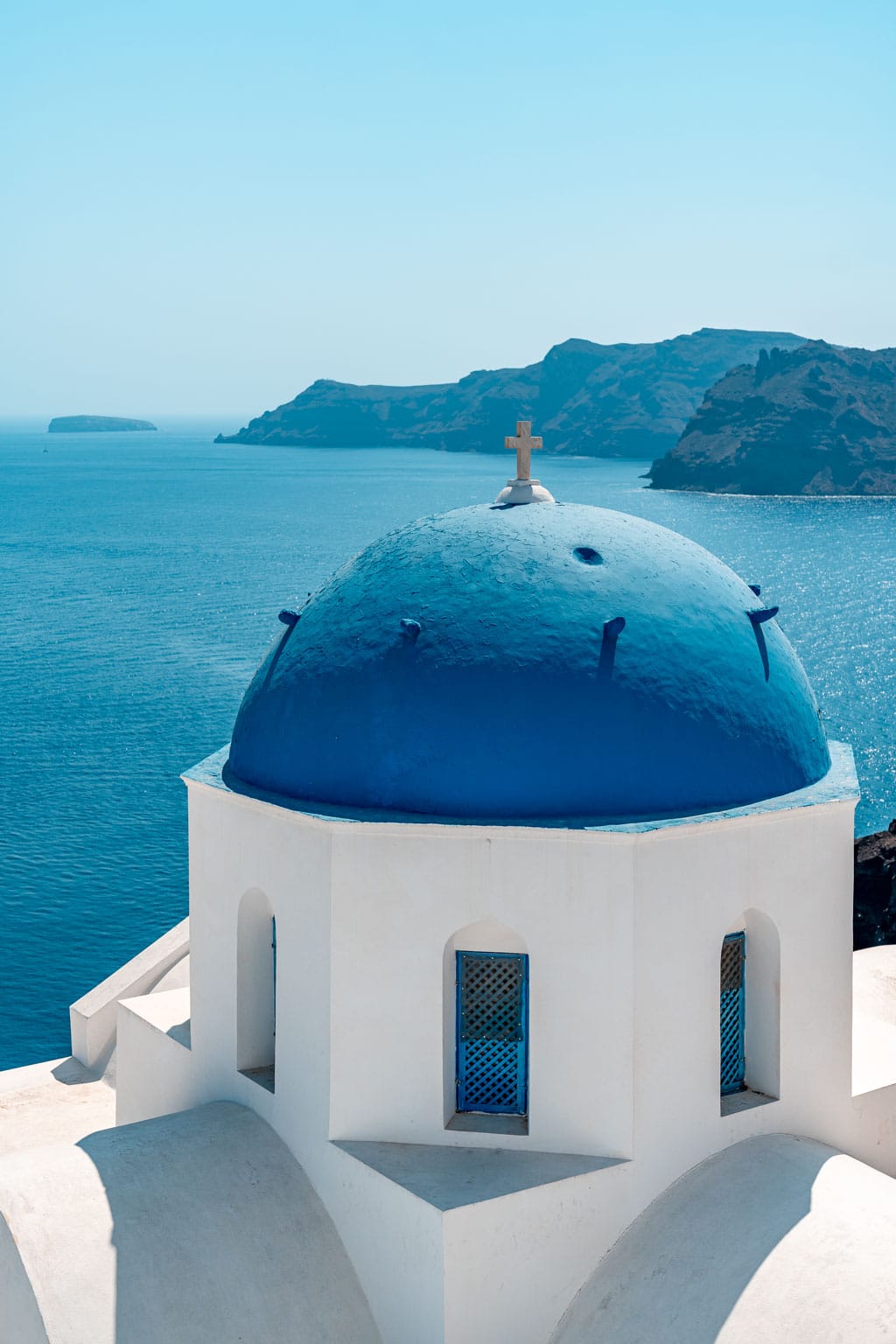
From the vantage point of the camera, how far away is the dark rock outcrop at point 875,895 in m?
24.8

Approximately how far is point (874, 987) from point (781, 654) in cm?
556

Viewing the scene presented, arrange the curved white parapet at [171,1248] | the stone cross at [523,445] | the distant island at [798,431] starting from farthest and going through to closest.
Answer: the distant island at [798,431], the stone cross at [523,445], the curved white parapet at [171,1248]

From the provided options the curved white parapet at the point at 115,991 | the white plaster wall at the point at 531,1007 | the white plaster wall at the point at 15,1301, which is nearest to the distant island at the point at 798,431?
the curved white parapet at the point at 115,991

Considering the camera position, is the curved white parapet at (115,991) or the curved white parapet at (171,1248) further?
the curved white parapet at (115,991)

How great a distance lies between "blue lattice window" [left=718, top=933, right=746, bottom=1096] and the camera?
32.7 feet

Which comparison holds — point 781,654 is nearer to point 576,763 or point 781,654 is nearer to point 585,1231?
point 576,763

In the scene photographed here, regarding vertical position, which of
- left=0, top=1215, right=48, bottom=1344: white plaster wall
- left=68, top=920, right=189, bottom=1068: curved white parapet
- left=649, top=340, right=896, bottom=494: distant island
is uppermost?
left=649, top=340, right=896, bottom=494: distant island

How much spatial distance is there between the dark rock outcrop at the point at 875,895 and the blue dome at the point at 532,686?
50.8 feet

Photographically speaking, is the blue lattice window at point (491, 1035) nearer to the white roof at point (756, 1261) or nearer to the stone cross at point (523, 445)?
the white roof at point (756, 1261)

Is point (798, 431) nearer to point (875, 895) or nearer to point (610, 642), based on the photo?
point (875, 895)

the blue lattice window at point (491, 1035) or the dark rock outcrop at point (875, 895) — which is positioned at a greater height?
the blue lattice window at point (491, 1035)

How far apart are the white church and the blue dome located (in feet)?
0.08

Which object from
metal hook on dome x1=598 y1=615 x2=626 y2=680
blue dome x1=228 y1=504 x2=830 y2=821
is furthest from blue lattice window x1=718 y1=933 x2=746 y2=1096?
metal hook on dome x1=598 y1=615 x2=626 y2=680

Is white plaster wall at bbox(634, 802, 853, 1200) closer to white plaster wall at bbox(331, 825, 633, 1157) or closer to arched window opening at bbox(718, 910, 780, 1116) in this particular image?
arched window opening at bbox(718, 910, 780, 1116)
